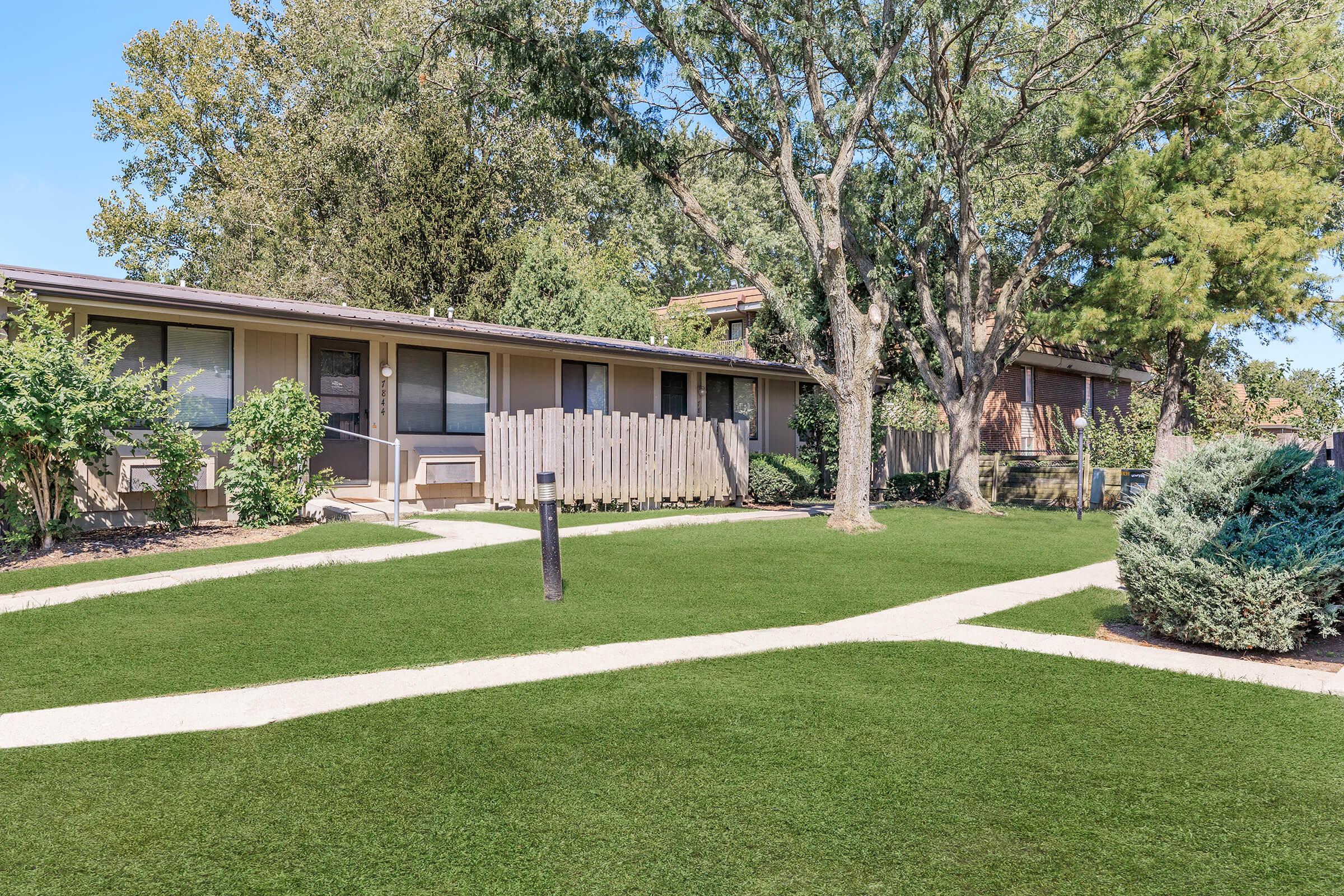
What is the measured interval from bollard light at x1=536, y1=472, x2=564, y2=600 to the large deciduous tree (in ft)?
23.6

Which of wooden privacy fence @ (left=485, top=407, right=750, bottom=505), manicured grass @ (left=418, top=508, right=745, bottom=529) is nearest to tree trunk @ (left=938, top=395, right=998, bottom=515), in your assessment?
wooden privacy fence @ (left=485, top=407, right=750, bottom=505)

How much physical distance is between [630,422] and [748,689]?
37.3ft

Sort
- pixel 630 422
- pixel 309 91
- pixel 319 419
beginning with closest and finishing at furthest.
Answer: pixel 319 419 < pixel 630 422 < pixel 309 91

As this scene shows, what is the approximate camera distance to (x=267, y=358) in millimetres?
13969

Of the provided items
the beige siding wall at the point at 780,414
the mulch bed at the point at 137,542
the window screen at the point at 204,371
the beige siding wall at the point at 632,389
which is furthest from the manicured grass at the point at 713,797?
the beige siding wall at the point at 780,414

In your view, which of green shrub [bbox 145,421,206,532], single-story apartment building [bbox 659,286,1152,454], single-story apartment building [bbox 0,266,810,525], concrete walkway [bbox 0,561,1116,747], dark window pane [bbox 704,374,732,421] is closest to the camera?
concrete walkway [bbox 0,561,1116,747]

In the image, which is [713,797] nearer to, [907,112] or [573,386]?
[573,386]

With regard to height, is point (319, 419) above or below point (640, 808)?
above

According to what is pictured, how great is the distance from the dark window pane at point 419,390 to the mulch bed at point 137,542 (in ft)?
12.3

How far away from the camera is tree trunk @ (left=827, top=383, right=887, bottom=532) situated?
47.1 feet

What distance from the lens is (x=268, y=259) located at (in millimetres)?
31703

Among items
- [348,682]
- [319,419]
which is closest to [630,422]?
[319,419]

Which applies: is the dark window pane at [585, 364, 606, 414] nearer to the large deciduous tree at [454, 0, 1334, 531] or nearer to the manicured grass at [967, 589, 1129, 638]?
the large deciduous tree at [454, 0, 1334, 531]

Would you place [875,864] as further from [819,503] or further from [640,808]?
[819,503]
